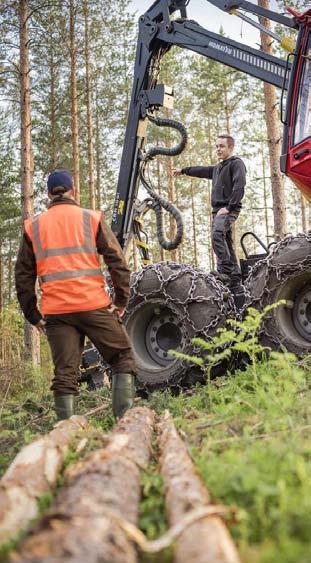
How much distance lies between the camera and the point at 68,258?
5309mm

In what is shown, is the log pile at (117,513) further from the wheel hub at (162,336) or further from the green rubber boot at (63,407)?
the wheel hub at (162,336)

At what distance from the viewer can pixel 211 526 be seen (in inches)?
84.4

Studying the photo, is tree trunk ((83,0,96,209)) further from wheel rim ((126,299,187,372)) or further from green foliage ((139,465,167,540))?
green foliage ((139,465,167,540))

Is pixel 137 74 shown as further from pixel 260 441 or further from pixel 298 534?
pixel 298 534

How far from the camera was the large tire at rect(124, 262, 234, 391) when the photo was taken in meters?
6.64

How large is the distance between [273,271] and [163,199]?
2429mm

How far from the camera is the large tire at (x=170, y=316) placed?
6.64m

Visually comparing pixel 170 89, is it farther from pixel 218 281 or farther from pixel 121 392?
pixel 121 392

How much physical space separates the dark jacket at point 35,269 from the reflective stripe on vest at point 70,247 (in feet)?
0.41

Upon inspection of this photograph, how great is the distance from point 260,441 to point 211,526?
137 centimetres

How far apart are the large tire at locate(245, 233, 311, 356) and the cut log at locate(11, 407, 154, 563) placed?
3.08m

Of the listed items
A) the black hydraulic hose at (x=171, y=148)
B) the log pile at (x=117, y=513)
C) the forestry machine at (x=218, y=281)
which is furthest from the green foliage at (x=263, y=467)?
the black hydraulic hose at (x=171, y=148)

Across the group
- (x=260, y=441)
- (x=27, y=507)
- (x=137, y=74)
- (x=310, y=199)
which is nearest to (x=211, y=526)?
(x=27, y=507)

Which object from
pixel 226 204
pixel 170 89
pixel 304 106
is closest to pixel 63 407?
pixel 226 204
